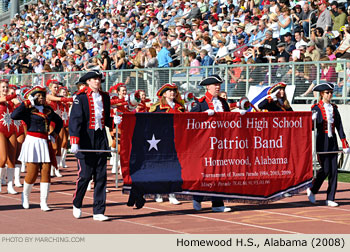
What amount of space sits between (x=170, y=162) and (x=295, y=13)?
11558mm

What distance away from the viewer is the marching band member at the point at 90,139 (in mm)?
10242

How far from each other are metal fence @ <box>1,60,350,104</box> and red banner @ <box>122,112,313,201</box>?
5.52 meters

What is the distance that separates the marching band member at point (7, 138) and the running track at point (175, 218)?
56 centimetres

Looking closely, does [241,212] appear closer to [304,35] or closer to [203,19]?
[304,35]

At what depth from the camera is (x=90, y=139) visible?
10.4m

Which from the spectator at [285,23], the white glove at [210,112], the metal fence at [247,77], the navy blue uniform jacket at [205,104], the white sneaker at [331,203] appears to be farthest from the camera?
the spectator at [285,23]

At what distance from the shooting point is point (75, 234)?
8.88 m

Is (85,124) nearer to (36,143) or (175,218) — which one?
(36,143)

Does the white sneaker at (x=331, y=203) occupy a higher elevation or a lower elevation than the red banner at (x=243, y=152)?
lower

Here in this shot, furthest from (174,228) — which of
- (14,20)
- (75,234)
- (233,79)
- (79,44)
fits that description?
(14,20)

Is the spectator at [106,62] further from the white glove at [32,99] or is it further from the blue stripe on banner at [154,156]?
the blue stripe on banner at [154,156]

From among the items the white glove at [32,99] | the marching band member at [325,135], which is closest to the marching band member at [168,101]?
the white glove at [32,99]

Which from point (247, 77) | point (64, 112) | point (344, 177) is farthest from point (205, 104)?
point (247, 77)

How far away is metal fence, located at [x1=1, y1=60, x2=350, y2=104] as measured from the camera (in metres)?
17.1
